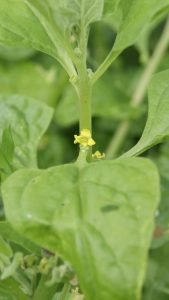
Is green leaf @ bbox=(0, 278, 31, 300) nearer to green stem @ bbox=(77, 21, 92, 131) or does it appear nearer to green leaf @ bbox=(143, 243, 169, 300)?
green stem @ bbox=(77, 21, 92, 131)

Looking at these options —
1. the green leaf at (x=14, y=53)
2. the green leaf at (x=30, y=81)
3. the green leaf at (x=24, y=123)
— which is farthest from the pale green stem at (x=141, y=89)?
the green leaf at (x=24, y=123)

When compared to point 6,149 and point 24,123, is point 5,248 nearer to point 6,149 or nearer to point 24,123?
point 6,149

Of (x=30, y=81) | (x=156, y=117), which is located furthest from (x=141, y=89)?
(x=156, y=117)

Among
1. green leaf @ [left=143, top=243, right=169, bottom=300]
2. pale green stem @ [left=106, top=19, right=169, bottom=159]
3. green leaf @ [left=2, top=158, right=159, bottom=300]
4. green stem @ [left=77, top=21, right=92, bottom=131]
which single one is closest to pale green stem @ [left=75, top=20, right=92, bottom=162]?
green stem @ [left=77, top=21, right=92, bottom=131]

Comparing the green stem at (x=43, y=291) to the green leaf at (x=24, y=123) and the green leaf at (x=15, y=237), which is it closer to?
the green leaf at (x=15, y=237)

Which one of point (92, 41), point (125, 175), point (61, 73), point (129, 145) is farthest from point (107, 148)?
point (125, 175)
